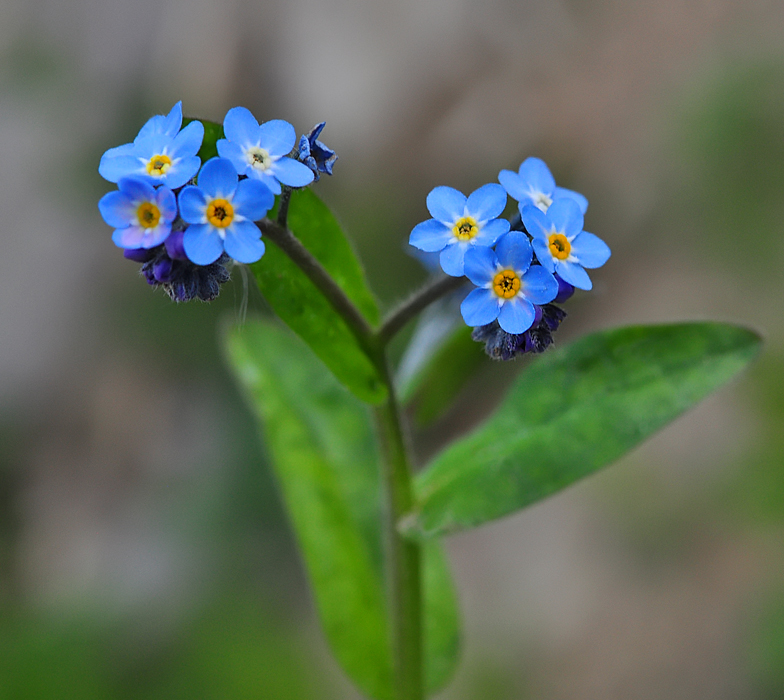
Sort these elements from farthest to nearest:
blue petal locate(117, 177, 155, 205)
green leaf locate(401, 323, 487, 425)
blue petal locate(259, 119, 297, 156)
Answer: green leaf locate(401, 323, 487, 425) → blue petal locate(259, 119, 297, 156) → blue petal locate(117, 177, 155, 205)

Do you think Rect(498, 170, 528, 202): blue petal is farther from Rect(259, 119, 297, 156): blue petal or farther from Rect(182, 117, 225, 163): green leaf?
Rect(182, 117, 225, 163): green leaf

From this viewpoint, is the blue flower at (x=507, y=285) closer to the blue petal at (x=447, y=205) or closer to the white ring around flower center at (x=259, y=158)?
the blue petal at (x=447, y=205)

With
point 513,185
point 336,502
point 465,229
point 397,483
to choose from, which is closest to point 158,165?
point 465,229

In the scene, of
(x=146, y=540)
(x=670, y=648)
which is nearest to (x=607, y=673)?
(x=670, y=648)

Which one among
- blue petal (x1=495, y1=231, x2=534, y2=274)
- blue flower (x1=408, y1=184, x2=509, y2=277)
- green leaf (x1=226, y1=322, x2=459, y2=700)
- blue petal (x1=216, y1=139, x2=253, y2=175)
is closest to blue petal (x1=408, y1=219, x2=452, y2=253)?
blue flower (x1=408, y1=184, x2=509, y2=277)

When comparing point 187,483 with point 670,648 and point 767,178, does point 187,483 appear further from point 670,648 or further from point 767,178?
point 767,178

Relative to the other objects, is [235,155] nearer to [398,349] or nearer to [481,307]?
[481,307]

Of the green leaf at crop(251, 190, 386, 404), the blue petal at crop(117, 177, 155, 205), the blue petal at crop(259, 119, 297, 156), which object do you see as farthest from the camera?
the green leaf at crop(251, 190, 386, 404)
